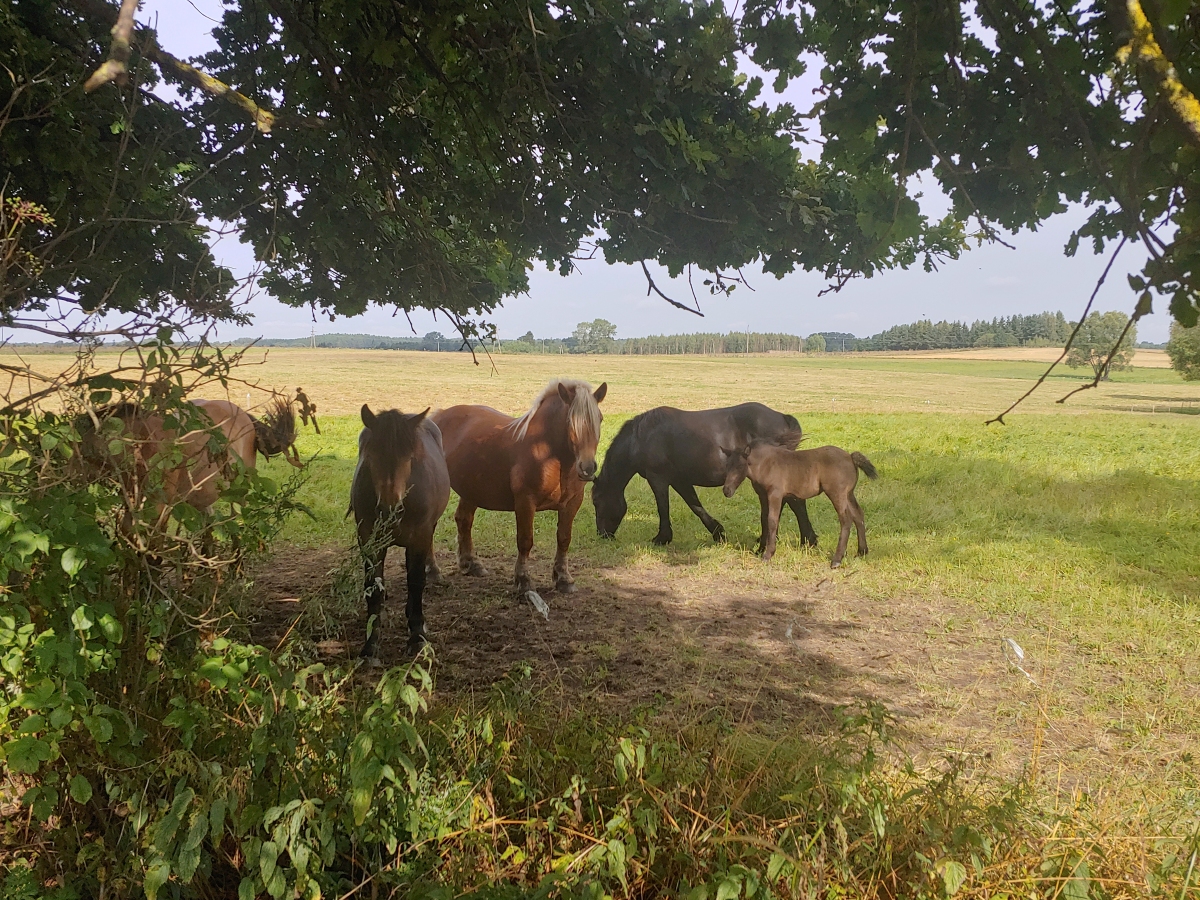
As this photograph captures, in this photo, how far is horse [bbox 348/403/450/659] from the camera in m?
4.83

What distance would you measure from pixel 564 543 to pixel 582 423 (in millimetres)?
1462

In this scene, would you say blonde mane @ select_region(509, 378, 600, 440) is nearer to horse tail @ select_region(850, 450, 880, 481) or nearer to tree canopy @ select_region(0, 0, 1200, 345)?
tree canopy @ select_region(0, 0, 1200, 345)

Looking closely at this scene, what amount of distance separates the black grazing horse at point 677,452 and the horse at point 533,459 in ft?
7.32

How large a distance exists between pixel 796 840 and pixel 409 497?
11.3 feet

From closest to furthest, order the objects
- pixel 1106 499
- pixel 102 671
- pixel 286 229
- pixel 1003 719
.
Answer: pixel 102 671 → pixel 1003 719 → pixel 286 229 → pixel 1106 499

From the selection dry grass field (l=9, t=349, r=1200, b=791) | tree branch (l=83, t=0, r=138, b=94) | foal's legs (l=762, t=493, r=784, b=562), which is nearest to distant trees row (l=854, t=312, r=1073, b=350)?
dry grass field (l=9, t=349, r=1200, b=791)

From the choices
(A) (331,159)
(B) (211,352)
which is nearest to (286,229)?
(A) (331,159)

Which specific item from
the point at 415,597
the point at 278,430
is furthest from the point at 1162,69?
the point at 278,430

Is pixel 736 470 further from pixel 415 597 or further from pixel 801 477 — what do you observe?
pixel 415 597

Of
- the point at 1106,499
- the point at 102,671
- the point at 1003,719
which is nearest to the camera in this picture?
the point at 102,671

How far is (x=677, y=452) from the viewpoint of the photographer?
30.9 feet

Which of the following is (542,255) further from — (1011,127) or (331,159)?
(1011,127)

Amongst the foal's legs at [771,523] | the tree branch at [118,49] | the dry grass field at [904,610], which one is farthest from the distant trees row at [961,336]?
the tree branch at [118,49]

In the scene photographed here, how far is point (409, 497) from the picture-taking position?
199 inches
